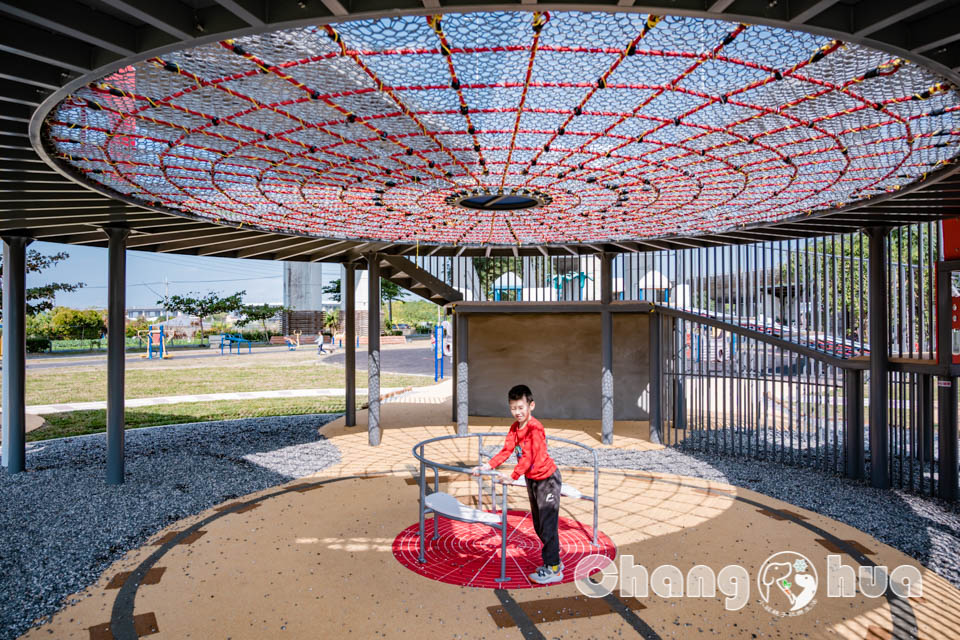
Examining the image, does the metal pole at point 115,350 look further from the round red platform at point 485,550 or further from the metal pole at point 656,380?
the metal pole at point 656,380

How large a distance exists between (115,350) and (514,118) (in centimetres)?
829

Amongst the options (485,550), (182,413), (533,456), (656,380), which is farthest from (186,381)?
(533,456)

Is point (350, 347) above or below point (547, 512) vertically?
above

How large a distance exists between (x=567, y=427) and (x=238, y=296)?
53815 mm

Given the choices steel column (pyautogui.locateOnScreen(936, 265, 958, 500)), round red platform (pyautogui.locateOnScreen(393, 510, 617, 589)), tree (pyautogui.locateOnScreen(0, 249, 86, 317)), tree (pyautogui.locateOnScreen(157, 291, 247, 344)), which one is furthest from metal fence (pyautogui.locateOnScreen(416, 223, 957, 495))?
tree (pyautogui.locateOnScreen(157, 291, 247, 344))

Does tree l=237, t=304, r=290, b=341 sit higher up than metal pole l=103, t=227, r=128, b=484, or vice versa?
tree l=237, t=304, r=290, b=341

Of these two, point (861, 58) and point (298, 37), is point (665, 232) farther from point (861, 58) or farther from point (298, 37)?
point (298, 37)

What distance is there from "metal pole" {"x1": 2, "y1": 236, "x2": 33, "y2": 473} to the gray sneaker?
1013cm

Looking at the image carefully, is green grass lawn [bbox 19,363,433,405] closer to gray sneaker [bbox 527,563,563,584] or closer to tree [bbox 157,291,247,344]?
gray sneaker [bbox 527,563,563,584]

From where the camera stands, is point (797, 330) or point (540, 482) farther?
point (797, 330)

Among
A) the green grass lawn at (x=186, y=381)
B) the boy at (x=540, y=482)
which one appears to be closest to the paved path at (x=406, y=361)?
the green grass lawn at (x=186, y=381)

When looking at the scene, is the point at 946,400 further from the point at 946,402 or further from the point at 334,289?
the point at 334,289

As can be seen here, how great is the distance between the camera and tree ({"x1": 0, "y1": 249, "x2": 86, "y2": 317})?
83.4 ft

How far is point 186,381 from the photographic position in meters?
26.8
